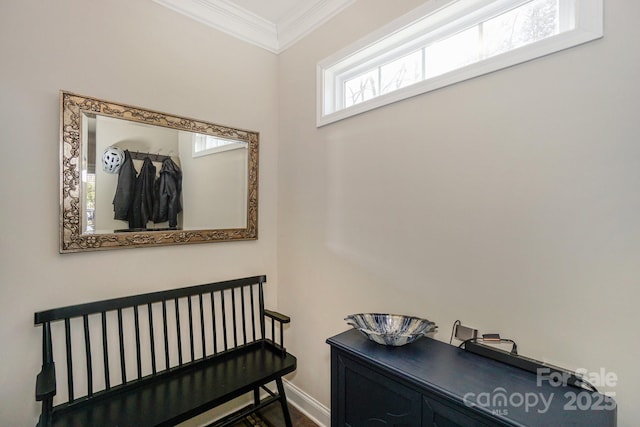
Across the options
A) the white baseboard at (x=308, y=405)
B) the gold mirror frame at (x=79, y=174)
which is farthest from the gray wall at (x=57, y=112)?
the white baseboard at (x=308, y=405)

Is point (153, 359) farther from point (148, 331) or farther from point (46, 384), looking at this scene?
point (46, 384)

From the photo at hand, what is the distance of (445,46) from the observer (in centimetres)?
152

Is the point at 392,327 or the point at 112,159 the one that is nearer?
the point at 392,327

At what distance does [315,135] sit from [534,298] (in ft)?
5.20

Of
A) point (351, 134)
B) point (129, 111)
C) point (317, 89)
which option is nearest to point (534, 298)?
point (351, 134)

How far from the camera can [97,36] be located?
5.19 ft

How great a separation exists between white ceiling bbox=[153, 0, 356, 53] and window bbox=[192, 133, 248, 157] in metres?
0.80

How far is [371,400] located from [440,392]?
364 millimetres

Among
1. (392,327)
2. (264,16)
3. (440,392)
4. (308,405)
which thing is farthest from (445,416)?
(264,16)

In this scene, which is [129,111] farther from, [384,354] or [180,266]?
[384,354]

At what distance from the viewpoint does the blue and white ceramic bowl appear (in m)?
1.28

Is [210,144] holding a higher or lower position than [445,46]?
lower

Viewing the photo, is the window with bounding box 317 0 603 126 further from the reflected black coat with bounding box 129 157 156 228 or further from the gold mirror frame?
the reflected black coat with bounding box 129 157 156 228

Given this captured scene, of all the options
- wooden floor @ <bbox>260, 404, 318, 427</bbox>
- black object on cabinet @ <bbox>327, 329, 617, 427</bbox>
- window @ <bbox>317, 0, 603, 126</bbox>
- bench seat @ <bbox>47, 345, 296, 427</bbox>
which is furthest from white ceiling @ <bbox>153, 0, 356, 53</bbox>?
wooden floor @ <bbox>260, 404, 318, 427</bbox>
